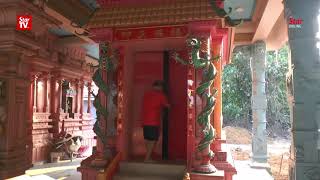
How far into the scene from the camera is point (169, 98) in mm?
6871

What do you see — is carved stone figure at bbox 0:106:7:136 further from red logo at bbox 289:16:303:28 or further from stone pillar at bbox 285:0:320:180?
red logo at bbox 289:16:303:28

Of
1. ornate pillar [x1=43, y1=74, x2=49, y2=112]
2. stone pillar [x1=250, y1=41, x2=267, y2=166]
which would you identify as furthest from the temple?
stone pillar [x1=250, y1=41, x2=267, y2=166]

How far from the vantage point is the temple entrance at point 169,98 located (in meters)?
6.77

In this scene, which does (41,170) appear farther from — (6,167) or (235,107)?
(235,107)

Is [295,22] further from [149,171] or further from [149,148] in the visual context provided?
[149,171]

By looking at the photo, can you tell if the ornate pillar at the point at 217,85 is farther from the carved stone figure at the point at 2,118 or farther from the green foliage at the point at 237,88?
the green foliage at the point at 237,88

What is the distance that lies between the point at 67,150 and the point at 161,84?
6621mm

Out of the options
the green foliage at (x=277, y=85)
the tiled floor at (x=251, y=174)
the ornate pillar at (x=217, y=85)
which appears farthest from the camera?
the green foliage at (x=277, y=85)

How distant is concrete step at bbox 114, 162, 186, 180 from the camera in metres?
5.71

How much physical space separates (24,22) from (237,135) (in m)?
24.4

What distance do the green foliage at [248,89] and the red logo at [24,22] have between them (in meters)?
23.6

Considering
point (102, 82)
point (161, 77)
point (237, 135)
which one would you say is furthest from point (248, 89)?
point (102, 82)

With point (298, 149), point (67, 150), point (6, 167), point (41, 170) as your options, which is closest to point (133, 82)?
point (298, 149)

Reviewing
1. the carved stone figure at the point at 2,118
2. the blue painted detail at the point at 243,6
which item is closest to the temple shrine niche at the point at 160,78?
the blue painted detail at the point at 243,6
